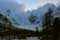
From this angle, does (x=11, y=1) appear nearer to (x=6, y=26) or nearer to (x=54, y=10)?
(x=6, y=26)

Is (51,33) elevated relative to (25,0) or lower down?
lower down

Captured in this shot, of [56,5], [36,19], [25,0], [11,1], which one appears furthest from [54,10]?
[11,1]

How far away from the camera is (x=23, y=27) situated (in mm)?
1688

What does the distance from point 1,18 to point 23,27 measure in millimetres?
230

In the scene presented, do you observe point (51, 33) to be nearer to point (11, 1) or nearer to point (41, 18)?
point (41, 18)

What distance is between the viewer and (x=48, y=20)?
1.71m

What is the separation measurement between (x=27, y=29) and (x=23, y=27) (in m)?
0.04

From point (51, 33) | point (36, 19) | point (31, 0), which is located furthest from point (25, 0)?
point (51, 33)

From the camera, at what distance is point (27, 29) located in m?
1.69

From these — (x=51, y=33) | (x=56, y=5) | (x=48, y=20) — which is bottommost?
(x=51, y=33)

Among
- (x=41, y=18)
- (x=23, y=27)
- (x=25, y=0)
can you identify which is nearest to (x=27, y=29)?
(x=23, y=27)

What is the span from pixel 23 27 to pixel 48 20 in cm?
26

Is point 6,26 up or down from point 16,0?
down

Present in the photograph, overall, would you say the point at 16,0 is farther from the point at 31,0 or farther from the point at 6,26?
the point at 6,26
